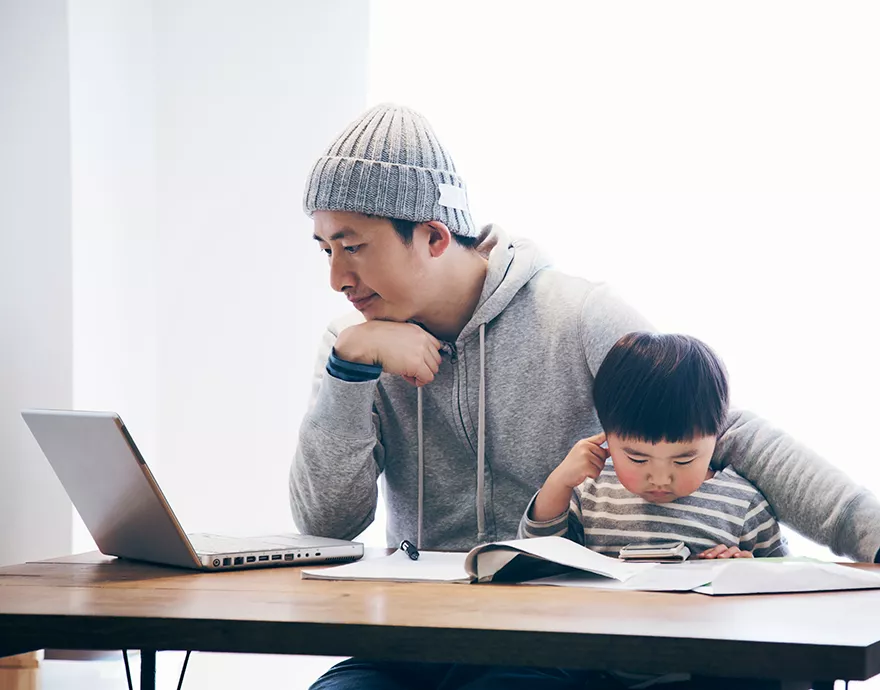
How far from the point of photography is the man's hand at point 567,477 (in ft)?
4.01

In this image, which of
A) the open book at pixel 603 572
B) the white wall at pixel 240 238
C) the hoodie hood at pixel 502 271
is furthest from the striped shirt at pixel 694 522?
the white wall at pixel 240 238

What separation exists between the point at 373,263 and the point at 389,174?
132 mm

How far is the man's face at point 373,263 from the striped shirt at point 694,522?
0.40 meters

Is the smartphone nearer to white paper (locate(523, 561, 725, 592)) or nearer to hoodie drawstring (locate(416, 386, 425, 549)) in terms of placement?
white paper (locate(523, 561, 725, 592))

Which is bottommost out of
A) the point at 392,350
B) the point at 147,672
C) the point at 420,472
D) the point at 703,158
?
the point at 147,672

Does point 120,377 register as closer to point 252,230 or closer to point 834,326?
point 252,230

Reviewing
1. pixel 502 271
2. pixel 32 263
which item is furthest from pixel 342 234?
pixel 32 263

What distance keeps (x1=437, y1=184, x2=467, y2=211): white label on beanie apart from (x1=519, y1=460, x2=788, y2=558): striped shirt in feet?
1.67

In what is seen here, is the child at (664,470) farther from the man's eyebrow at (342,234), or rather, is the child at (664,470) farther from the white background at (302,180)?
the white background at (302,180)

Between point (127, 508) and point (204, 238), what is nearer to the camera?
point (127, 508)

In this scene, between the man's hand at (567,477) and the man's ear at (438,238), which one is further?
the man's ear at (438,238)

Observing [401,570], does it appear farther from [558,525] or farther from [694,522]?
[694,522]

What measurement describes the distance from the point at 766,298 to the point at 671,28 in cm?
79

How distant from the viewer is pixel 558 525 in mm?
1260
